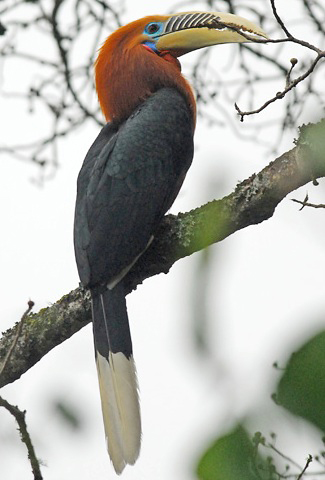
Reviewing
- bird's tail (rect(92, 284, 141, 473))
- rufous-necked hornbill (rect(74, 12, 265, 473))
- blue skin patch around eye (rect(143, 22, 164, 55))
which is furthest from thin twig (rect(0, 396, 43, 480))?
blue skin patch around eye (rect(143, 22, 164, 55))

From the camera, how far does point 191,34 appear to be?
13.7 ft

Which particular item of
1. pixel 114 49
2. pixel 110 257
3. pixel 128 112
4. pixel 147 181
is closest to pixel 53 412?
pixel 110 257

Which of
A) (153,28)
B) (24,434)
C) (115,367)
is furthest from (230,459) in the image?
(153,28)

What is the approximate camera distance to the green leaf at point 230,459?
52 centimetres

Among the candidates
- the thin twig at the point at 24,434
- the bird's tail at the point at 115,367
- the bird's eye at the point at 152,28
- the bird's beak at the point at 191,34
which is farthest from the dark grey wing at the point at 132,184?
the thin twig at the point at 24,434

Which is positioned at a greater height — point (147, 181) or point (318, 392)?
point (147, 181)

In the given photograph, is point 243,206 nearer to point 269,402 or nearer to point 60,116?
point 269,402

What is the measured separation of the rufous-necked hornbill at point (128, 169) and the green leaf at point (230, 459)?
5.11 ft

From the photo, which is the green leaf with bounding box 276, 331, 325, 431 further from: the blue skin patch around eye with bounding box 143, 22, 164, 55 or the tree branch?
the blue skin patch around eye with bounding box 143, 22, 164, 55

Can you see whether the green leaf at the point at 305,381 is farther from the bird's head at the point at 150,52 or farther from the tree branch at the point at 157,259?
the bird's head at the point at 150,52

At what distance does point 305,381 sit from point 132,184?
2840 mm

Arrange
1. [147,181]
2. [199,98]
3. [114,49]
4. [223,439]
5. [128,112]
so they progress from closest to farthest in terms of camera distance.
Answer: [223,439] < [147,181] < [128,112] < [114,49] < [199,98]

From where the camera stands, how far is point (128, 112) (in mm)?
3945

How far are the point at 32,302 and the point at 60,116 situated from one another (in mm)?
3430
